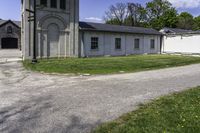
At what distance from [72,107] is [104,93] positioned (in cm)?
204

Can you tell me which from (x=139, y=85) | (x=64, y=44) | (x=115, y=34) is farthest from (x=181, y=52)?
(x=139, y=85)

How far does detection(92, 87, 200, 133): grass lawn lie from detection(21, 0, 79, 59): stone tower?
18.0 metres

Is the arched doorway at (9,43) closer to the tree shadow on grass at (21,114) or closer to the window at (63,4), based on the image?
the window at (63,4)

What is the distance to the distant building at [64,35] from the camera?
23.0 meters

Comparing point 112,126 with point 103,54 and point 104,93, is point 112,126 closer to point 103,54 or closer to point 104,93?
point 104,93

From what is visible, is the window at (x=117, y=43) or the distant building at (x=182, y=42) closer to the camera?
the window at (x=117, y=43)

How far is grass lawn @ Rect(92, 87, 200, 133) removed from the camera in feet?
15.9

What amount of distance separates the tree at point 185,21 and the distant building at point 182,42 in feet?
103

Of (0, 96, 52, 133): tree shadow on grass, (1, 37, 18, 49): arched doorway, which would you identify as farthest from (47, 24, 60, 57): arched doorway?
(1, 37, 18, 49): arched doorway

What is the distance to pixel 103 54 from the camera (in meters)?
28.2

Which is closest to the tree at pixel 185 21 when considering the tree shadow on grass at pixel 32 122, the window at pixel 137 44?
the window at pixel 137 44

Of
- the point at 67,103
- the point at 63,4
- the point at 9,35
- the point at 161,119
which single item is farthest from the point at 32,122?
the point at 9,35

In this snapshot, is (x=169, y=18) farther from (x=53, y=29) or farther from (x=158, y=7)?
(x=53, y=29)

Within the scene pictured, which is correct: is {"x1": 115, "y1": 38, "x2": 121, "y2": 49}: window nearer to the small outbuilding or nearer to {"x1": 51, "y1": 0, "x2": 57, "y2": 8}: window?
the small outbuilding
